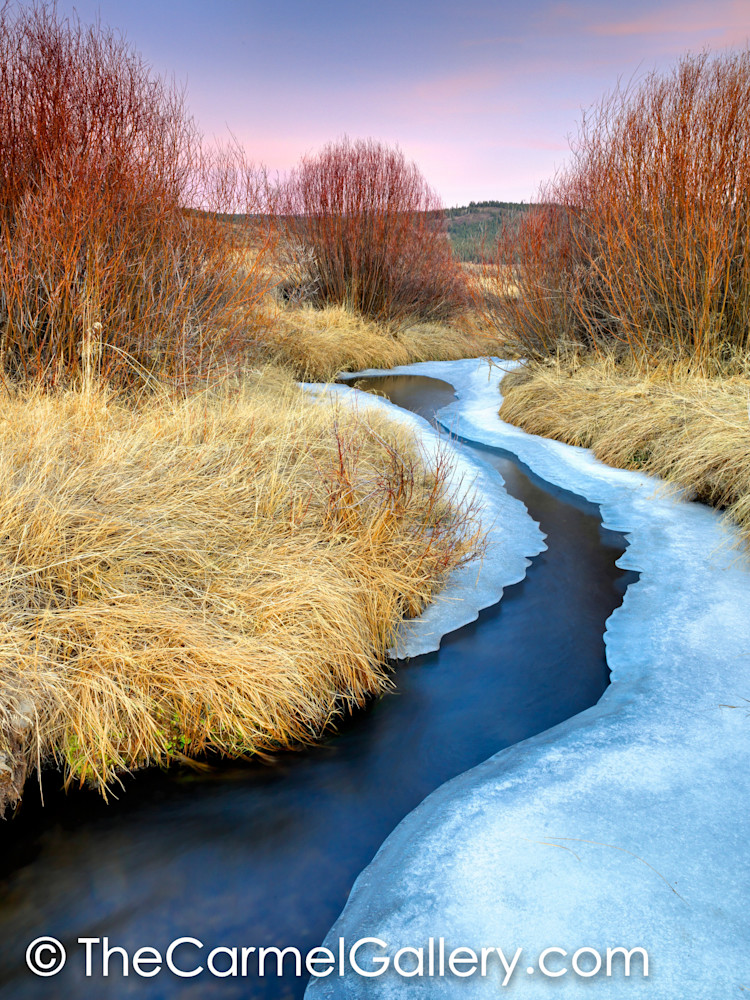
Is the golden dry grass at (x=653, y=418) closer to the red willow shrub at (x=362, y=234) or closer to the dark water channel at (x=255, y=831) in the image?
the dark water channel at (x=255, y=831)

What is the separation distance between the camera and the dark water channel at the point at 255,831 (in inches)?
75.5

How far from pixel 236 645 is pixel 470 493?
277 cm

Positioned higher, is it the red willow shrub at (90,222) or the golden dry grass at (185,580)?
the red willow shrub at (90,222)

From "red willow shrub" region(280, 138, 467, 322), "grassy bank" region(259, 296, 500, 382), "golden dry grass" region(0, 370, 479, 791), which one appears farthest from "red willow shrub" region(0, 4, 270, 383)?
"red willow shrub" region(280, 138, 467, 322)

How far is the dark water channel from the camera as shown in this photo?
6.29ft

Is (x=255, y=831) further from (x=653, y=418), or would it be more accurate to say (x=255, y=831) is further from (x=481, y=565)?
(x=653, y=418)

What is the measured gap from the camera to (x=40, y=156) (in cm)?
465

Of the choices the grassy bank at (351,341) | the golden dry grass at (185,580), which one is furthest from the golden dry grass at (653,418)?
the grassy bank at (351,341)

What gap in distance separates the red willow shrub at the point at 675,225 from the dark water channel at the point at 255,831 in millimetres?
4219

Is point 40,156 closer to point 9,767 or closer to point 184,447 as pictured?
point 184,447

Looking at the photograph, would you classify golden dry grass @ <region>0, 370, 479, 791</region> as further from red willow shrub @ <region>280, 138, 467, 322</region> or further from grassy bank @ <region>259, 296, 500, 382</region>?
red willow shrub @ <region>280, 138, 467, 322</region>

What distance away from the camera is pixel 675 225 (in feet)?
19.8

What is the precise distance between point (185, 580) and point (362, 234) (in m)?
10.3

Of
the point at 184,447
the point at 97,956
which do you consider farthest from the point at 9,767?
the point at 184,447
